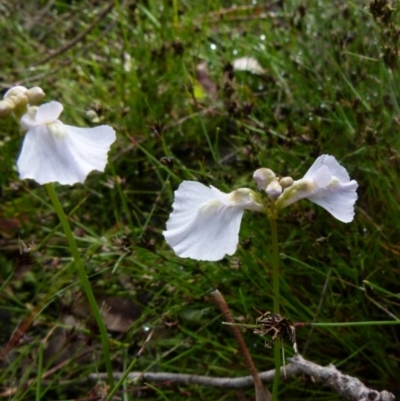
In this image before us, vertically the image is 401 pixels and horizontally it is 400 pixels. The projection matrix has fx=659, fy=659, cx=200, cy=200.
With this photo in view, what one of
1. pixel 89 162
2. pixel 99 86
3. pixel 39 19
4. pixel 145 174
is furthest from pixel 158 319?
pixel 39 19

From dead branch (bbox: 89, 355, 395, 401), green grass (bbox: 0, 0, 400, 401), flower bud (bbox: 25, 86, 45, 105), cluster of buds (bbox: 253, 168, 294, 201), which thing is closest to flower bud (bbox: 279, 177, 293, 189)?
cluster of buds (bbox: 253, 168, 294, 201)

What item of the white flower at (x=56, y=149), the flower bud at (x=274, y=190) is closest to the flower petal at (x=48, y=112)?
the white flower at (x=56, y=149)

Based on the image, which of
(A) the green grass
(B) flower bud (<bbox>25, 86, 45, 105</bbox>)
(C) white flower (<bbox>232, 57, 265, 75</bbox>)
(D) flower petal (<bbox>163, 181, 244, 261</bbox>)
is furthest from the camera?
(C) white flower (<bbox>232, 57, 265, 75</bbox>)

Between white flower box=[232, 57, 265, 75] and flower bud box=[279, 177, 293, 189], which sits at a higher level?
flower bud box=[279, 177, 293, 189]

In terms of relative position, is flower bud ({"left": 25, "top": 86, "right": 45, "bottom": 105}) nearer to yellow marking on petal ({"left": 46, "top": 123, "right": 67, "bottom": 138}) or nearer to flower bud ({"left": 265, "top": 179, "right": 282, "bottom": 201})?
yellow marking on petal ({"left": 46, "top": 123, "right": 67, "bottom": 138})

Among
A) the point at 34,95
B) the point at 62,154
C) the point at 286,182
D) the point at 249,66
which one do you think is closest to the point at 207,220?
the point at 286,182

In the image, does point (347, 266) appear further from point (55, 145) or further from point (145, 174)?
point (145, 174)

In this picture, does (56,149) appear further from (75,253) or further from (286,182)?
(286,182)

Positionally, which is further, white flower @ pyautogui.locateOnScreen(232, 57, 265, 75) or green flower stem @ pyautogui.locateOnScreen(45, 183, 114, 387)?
white flower @ pyautogui.locateOnScreen(232, 57, 265, 75)
